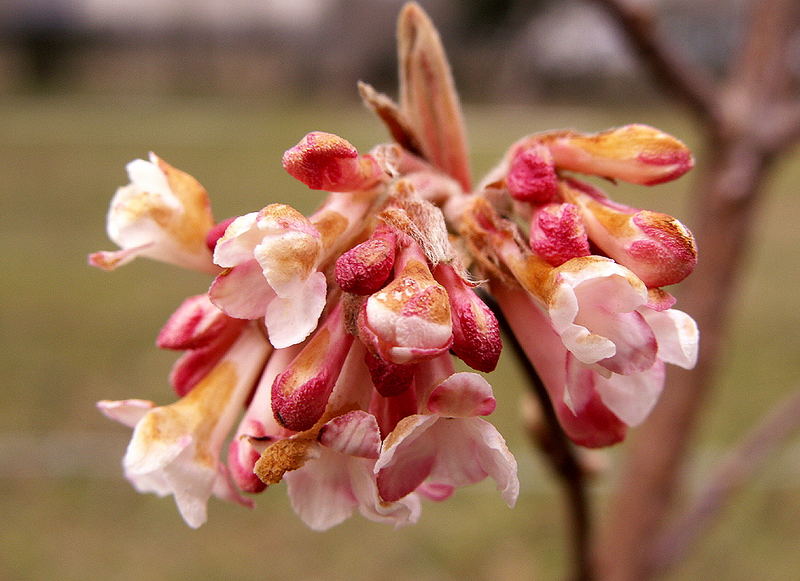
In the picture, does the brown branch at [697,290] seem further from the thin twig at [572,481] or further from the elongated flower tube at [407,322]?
the elongated flower tube at [407,322]

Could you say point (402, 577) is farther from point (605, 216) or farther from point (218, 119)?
point (218, 119)

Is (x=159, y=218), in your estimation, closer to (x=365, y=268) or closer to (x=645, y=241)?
(x=365, y=268)

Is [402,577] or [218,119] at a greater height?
[402,577]

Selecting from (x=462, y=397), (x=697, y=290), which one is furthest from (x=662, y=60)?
(x=462, y=397)

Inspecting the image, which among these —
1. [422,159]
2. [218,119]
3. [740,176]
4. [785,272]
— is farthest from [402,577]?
[218,119]

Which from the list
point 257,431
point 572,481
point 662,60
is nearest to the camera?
point 257,431

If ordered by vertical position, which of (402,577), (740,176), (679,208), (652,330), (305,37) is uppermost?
(652,330)

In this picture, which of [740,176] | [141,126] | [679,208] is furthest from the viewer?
[141,126]

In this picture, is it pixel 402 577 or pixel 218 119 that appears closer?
pixel 402 577
